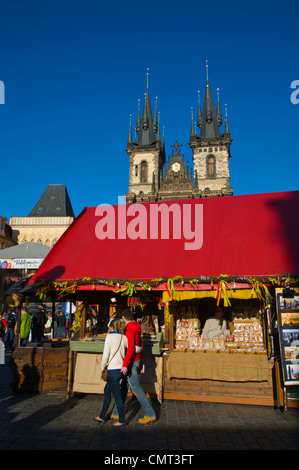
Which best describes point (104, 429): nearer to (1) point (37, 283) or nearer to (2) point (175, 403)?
(2) point (175, 403)

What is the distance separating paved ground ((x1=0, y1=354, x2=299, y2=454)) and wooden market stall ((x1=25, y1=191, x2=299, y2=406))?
42 centimetres

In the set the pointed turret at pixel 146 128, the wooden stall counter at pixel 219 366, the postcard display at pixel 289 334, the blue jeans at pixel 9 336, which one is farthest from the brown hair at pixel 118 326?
the pointed turret at pixel 146 128

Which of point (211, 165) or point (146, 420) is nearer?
point (146, 420)

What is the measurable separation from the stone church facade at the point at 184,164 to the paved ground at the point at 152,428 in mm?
43324

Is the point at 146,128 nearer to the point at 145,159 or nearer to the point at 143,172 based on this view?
the point at 145,159

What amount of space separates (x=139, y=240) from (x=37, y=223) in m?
35.9

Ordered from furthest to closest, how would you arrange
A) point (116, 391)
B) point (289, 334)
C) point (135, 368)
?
1. point (289, 334)
2. point (135, 368)
3. point (116, 391)

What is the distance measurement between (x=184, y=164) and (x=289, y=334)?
48467 millimetres

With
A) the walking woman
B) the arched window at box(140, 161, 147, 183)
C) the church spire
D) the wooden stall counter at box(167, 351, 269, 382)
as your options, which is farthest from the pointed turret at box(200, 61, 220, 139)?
the walking woman

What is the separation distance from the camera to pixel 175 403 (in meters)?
6.04

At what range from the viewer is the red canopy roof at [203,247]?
21.3 feet

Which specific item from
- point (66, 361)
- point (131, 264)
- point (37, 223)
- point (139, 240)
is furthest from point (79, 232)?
point (37, 223)

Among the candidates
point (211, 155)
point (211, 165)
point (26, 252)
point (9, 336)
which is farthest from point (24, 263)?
point (211, 155)

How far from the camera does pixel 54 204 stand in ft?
150
